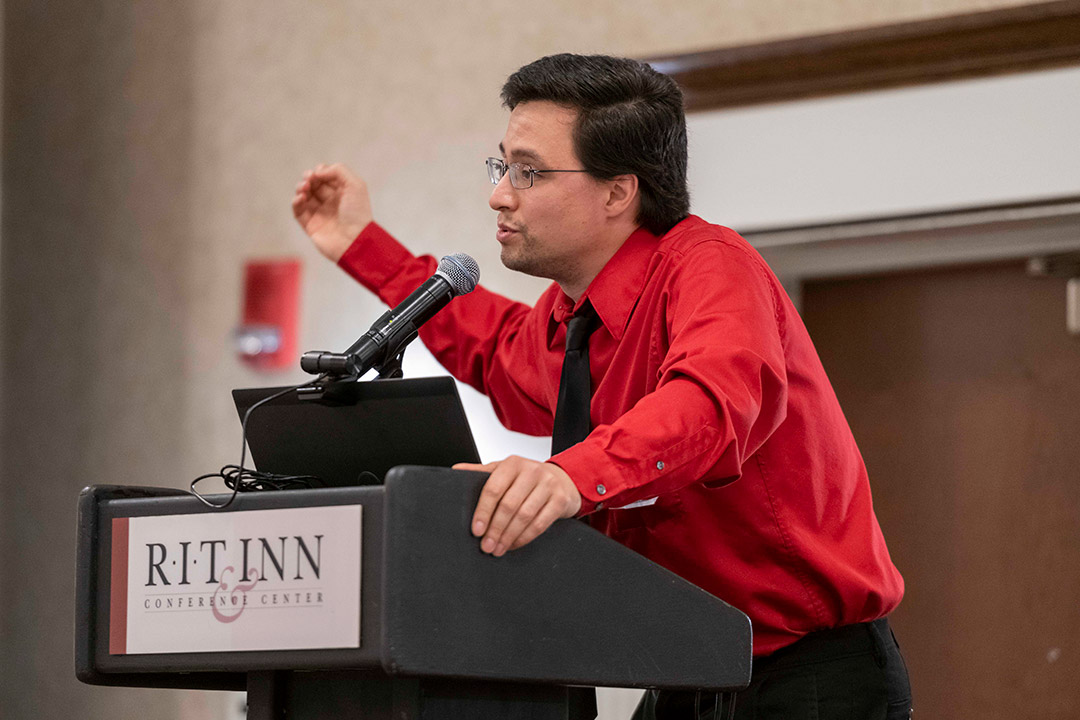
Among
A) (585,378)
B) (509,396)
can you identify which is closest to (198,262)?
(509,396)

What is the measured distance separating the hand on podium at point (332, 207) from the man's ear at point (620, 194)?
0.53m

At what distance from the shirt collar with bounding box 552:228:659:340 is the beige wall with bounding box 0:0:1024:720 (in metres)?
1.43

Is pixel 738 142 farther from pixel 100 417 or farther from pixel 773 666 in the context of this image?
pixel 100 417

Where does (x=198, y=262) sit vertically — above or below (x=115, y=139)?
below

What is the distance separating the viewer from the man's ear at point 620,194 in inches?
63.6

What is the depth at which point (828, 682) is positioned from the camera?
4.76 ft

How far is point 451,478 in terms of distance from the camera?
1.01 meters

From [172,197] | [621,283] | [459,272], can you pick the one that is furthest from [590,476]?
[172,197]

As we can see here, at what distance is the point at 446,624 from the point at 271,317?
2.43 metres

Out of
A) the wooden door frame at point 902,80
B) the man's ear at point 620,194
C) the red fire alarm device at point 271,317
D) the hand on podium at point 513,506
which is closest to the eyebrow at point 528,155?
the man's ear at point 620,194

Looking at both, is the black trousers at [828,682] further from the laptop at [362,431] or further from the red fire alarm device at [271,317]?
the red fire alarm device at [271,317]

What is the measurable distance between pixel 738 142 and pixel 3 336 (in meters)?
2.21

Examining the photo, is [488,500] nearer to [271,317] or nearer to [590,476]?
[590,476]

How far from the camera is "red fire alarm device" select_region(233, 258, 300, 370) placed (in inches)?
130
